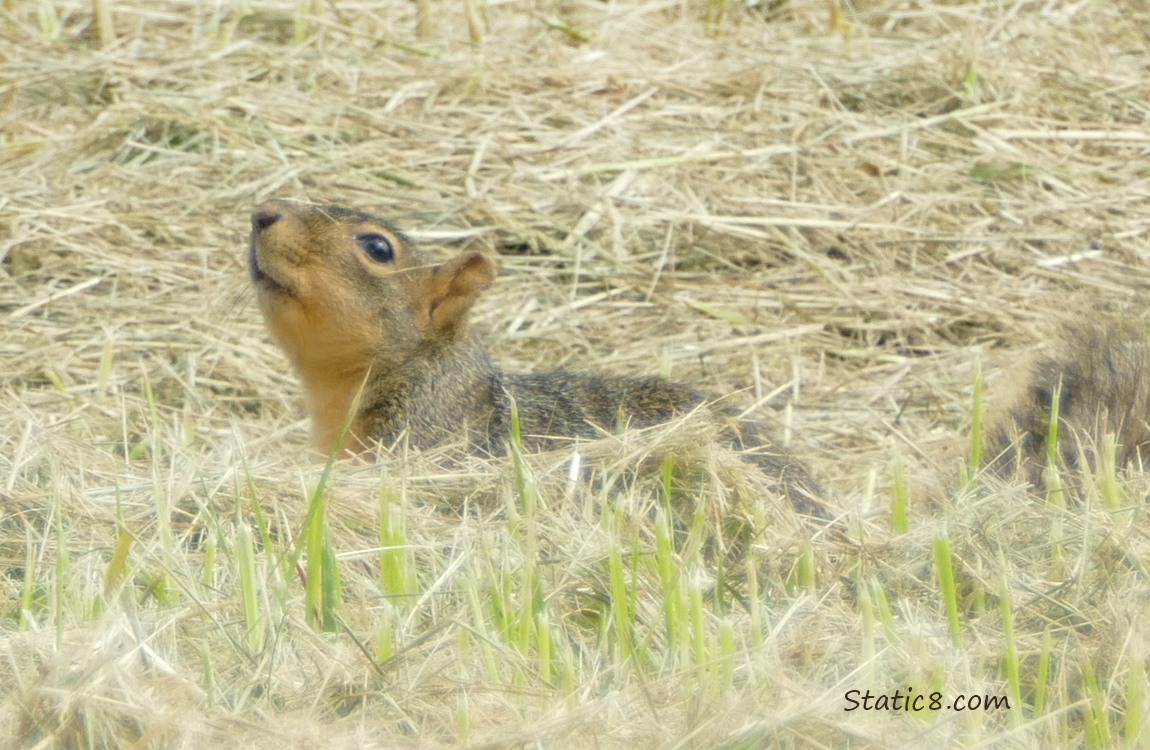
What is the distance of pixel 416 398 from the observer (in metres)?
4.34

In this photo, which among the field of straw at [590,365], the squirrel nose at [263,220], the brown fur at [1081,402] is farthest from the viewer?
the squirrel nose at [263,220]

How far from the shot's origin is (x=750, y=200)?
19.1 ft

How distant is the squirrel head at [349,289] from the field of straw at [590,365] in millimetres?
339

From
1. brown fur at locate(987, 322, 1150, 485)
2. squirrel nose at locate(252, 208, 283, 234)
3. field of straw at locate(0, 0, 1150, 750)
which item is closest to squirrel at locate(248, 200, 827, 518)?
squirrel nose at locate(252, 208, 283, 234)

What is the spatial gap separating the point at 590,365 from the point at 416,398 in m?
0.96

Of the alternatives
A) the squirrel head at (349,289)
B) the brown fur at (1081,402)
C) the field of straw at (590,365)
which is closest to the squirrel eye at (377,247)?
the squirrel head at (349,289)

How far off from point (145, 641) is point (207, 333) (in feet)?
9.55

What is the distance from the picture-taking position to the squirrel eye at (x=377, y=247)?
4.32 metres

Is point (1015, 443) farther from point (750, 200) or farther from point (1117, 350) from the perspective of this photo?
point (750, 200)

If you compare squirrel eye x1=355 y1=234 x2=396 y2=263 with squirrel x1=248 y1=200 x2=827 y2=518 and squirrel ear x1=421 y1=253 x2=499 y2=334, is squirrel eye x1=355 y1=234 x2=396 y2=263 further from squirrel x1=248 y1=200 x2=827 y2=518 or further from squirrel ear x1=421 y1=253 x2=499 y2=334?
squirrel ear x1=421 y1=253 x2=499 y2=334

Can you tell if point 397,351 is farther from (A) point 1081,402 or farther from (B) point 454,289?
(A) point 1081,402

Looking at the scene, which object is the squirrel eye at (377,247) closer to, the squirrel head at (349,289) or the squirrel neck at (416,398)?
the squirrel head at (349,289)

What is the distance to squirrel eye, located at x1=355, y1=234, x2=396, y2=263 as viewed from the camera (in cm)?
432

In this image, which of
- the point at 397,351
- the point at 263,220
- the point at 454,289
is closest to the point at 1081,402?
the point at 454,289
